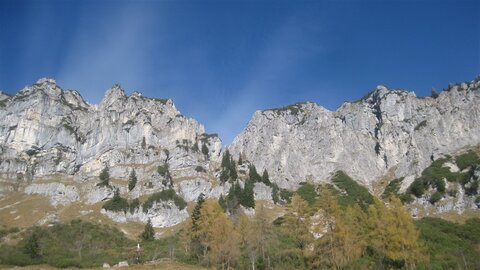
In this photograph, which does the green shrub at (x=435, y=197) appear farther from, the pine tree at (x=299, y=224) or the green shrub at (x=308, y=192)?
the pine tree at (x=299, y=224)

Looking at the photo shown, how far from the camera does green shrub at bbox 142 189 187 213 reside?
158550 millimetres

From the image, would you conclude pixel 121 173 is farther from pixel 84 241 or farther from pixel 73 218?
pixel 84 241

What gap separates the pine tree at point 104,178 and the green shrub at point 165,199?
23.0m

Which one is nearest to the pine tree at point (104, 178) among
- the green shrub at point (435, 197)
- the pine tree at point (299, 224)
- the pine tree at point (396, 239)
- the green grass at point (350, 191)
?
the green grass at point (350, 191)

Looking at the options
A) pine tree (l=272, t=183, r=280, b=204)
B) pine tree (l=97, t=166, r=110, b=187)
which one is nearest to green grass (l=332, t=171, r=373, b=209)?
pine tree (l=272, t=183, r=280, b=204)

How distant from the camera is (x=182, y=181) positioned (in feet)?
593

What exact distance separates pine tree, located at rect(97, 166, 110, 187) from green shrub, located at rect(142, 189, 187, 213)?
75.4 feet

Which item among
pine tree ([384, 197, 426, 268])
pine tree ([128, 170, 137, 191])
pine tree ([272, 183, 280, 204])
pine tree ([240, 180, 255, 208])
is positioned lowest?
pine tree ([384, 197, 426, 268])

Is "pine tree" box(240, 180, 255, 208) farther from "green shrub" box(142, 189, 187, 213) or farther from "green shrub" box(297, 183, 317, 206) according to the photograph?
"green shrub" box(142, 189, 187, 213)

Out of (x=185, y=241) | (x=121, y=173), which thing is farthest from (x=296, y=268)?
(x=121, y=173)

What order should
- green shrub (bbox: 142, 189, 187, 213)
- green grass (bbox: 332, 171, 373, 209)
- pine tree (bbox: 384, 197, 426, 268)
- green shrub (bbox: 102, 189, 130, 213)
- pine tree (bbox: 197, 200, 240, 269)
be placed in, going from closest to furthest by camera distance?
pine tree (bbox: 384, 197, 426, 268) < pine tree (bbox: 197, 200, 240, 269) < green grass (bbox: 332, 171, 373, 209) < green shrub (bbox: 102, 189, 130, 213) < green shrub (bbox: 142, 189, 187, 213)

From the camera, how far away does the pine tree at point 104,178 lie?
566 ft

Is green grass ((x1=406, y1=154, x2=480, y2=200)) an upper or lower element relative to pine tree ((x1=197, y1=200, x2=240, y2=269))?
upper

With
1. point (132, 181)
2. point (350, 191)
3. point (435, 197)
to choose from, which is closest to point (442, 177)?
point (435, 197)
